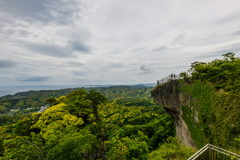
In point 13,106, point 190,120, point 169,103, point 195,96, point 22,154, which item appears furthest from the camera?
point 13,106

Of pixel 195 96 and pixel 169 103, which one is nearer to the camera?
pixel 195 96

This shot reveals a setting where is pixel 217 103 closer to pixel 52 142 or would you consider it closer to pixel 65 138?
pixel 65 138

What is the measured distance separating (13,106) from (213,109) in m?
260

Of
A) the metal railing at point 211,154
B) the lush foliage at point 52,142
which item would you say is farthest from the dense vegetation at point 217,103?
the lush foliage at point 52,142

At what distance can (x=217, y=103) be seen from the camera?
10.4 m

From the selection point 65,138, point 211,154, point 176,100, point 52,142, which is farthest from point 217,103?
point 52,142

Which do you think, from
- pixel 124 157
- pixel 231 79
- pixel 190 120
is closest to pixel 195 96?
pixel 190 120

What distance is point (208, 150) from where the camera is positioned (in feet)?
18.1

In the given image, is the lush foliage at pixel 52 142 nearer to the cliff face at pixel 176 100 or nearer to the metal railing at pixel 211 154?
the metal railing at pixel 211 154

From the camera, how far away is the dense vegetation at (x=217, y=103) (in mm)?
8778

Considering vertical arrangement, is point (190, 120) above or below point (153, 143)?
above

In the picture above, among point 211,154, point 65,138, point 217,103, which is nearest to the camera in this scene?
point 211,154

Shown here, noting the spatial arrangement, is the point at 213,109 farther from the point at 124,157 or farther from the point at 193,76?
the point at 124,157

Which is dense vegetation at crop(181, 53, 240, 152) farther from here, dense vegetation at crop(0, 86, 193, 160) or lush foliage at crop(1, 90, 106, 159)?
lush foliage at crop(1, 90, 106, 159)
